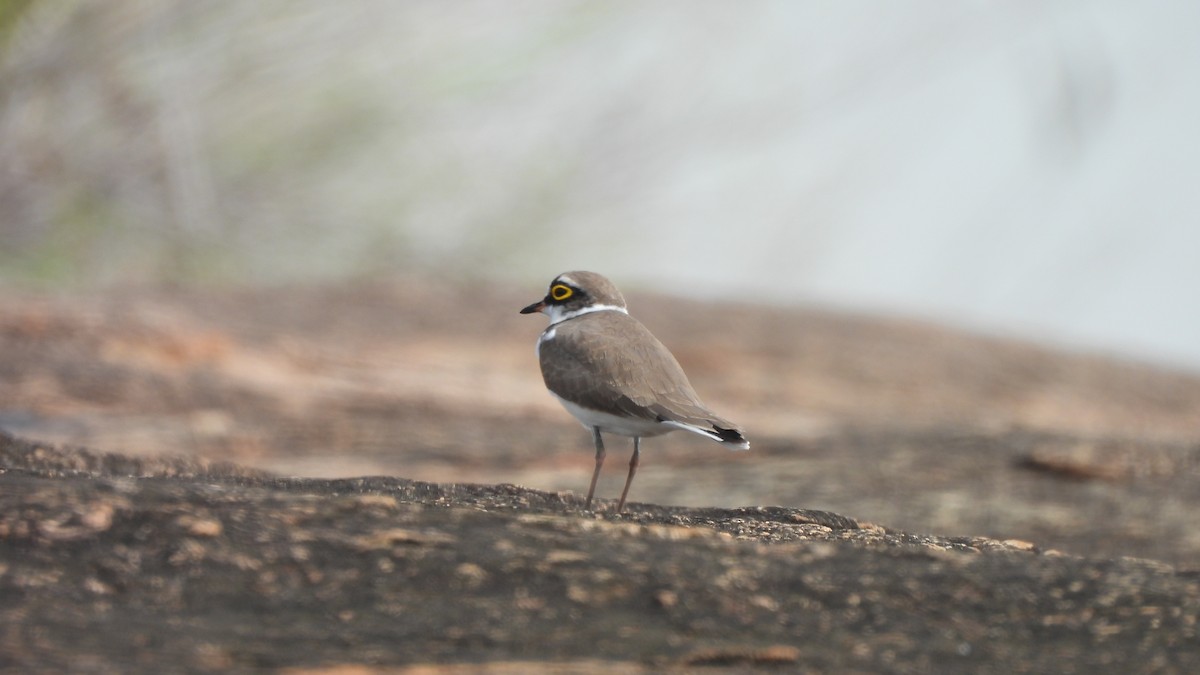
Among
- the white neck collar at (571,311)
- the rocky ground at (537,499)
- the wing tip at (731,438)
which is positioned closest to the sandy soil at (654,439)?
the rocky ground at (537,499)

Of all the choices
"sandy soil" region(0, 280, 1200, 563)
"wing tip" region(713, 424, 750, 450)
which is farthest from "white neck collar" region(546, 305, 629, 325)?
"sandy soil" region(0, 280, 1200, 563)

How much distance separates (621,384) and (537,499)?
0.34 m

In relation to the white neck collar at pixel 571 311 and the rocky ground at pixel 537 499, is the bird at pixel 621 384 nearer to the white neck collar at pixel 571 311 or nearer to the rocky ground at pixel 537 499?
the white neck collar at pixel 571 311

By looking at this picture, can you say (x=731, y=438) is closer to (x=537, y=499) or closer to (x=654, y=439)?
(x=537, y=499)

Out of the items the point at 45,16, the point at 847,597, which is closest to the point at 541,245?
the point at 45,16

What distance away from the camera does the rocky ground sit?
8.27 feet

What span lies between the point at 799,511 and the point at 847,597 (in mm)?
1017

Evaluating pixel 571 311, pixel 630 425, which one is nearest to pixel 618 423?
pixel 630 425

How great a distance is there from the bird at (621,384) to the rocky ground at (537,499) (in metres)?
0.22

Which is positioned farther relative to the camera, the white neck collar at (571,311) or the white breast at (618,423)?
the white neck collar at (571,311)

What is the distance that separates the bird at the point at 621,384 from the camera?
3.62 m

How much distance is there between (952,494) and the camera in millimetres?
6094

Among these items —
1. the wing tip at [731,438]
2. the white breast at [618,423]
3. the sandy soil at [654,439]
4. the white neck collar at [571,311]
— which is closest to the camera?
the wing tip at [731,438]

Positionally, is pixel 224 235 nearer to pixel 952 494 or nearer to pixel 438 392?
pixel 438 392
